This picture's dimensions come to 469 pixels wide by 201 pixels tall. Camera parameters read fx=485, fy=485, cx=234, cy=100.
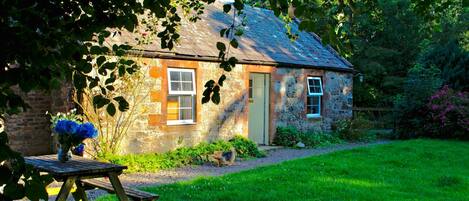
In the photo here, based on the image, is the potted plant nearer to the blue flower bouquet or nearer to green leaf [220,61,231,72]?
the blue flower bouquet

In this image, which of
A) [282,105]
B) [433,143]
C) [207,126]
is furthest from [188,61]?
[433,143]

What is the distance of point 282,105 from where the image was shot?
14984 mm

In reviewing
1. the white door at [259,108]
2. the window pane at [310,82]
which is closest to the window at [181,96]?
the white door at [259,108]

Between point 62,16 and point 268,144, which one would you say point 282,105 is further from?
point 62,16

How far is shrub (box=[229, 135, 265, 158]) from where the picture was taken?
12.5 m

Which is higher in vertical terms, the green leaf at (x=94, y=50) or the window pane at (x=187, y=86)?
the window pane at (x=187, y=86)

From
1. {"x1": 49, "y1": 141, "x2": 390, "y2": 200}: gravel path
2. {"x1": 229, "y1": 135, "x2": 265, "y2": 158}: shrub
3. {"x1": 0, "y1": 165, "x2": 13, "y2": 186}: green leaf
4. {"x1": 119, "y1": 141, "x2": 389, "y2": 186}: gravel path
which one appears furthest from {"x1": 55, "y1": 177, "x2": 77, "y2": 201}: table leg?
{"x1": 229, "y1": 135, "x2": 265, "y2": 158}: shrub

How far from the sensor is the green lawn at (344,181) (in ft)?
23.1

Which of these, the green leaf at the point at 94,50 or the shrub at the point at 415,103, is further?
the shrub at the point at 415,103

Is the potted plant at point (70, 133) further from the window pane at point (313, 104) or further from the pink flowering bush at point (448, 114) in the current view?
the pink flowering bush at point (448, 114)

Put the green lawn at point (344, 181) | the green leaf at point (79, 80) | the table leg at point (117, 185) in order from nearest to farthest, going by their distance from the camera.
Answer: the green leaf at point (79, 80)
the table leg at point (117, 185)
the green lawn at point (344, 181)

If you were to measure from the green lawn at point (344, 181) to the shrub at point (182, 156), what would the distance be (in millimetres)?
2044

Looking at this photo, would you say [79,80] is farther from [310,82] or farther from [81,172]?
[310,82]

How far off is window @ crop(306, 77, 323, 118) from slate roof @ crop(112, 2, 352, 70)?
2.08ft
